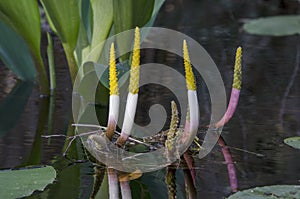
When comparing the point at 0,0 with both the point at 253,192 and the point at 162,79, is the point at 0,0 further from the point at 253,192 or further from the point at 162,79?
the point at 253,192

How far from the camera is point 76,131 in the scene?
5.68 ft

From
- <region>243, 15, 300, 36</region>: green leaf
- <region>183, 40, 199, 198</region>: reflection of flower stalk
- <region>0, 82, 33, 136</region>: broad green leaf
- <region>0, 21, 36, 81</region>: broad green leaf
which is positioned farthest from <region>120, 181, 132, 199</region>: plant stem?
<region>243, 15, 300, 36</region>: green leaf

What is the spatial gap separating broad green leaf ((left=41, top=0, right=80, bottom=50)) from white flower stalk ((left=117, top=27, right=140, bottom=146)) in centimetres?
50

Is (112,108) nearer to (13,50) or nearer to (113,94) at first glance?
(113,94)

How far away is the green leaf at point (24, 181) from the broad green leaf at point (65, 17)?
61 cm

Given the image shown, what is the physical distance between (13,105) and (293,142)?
833 millimetres

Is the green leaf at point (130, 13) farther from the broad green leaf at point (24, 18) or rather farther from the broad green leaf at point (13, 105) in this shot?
the broad green leaf at point (13, 105)

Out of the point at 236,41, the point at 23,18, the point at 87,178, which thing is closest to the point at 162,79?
the point at 23,18

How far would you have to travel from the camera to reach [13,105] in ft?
6.77

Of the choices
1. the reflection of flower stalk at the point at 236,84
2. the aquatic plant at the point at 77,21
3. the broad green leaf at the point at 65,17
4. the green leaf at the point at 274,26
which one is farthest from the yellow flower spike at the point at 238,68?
the green leaf at the point at 274,26

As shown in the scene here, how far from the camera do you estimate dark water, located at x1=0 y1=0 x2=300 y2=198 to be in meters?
1.40

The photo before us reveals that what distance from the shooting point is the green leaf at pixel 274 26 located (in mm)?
3270

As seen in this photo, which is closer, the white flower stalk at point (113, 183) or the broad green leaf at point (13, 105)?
the white flower stalk at point (113, 183)

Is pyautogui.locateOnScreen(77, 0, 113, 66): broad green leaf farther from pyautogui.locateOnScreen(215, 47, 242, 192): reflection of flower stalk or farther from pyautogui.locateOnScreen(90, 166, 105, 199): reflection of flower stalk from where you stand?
pyautogui.locateOnScreen(90, 166, 105, 199): reflection of flower stalk
